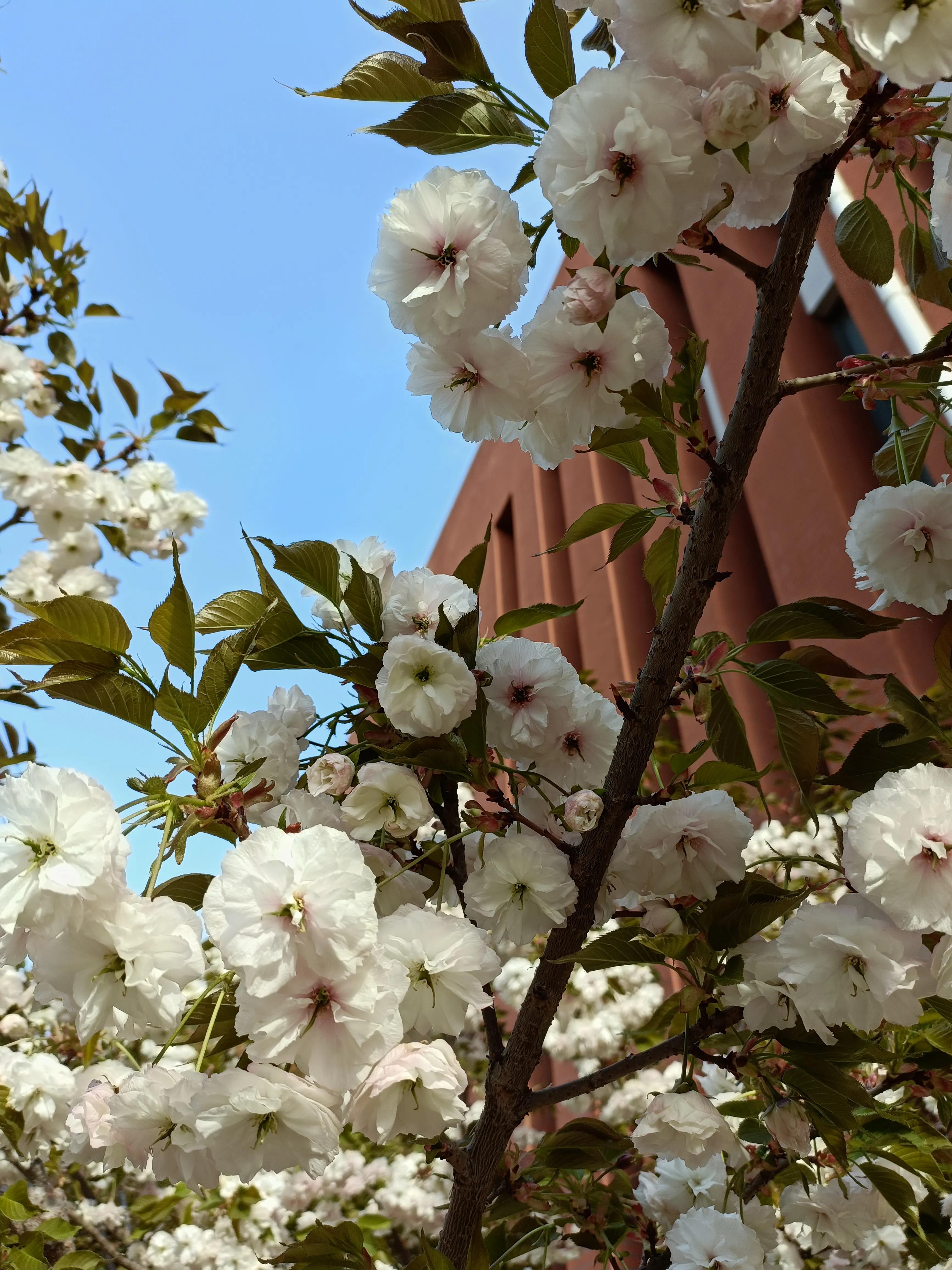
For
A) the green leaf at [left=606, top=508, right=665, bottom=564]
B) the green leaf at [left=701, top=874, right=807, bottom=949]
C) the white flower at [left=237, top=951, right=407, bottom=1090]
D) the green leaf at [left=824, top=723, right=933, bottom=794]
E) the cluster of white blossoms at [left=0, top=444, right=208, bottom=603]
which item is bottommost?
the white flower at [left=237, top=951, right=407, bottom=1090]

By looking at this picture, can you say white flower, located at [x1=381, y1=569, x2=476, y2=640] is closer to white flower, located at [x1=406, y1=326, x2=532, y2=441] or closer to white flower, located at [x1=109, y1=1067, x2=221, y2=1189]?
white flower, located at [x1=406, y1=326, x2=532, y2=441]

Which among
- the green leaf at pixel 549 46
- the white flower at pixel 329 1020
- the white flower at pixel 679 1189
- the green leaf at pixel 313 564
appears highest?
the green leaf at pixel 549 46

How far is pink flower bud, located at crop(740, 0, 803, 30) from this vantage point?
51 cm

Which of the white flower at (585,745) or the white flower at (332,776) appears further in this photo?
the white flower at (585,745)

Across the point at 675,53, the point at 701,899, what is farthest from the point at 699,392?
the point at 701,899

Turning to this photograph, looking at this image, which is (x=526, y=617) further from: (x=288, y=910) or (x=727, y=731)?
(x=288, y=910)

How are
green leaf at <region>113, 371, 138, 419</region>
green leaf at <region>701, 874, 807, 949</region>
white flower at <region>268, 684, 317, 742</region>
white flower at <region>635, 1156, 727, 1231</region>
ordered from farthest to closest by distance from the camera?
green leaf at <region>113, 371, 138, 419</region> < white flower at <region>635, 1156, 727, 1231</region> < white flower at <region>268, 684, 317, 742</region> < green leaf at <region>701, 874, 807, 949</region>

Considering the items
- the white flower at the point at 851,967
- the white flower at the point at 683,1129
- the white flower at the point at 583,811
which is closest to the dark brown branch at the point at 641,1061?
the white flower at the point at 683,1129

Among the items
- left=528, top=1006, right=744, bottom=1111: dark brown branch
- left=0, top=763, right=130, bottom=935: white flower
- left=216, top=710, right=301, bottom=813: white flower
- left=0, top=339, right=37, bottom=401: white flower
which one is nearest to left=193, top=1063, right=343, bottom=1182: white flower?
left=0, top=763, right=130, bottom=935: white flower

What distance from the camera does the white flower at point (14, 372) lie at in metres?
2.72

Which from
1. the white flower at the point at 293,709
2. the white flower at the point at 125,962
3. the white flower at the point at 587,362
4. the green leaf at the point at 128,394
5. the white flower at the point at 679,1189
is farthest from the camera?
the green leaf at the point at 128,394

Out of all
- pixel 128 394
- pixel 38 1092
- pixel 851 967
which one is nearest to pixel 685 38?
pixel 851 967

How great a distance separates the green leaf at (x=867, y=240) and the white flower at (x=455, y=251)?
0.36 metres

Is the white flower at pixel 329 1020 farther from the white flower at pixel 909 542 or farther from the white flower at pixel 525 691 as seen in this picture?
the white flower at pixel 909 542
